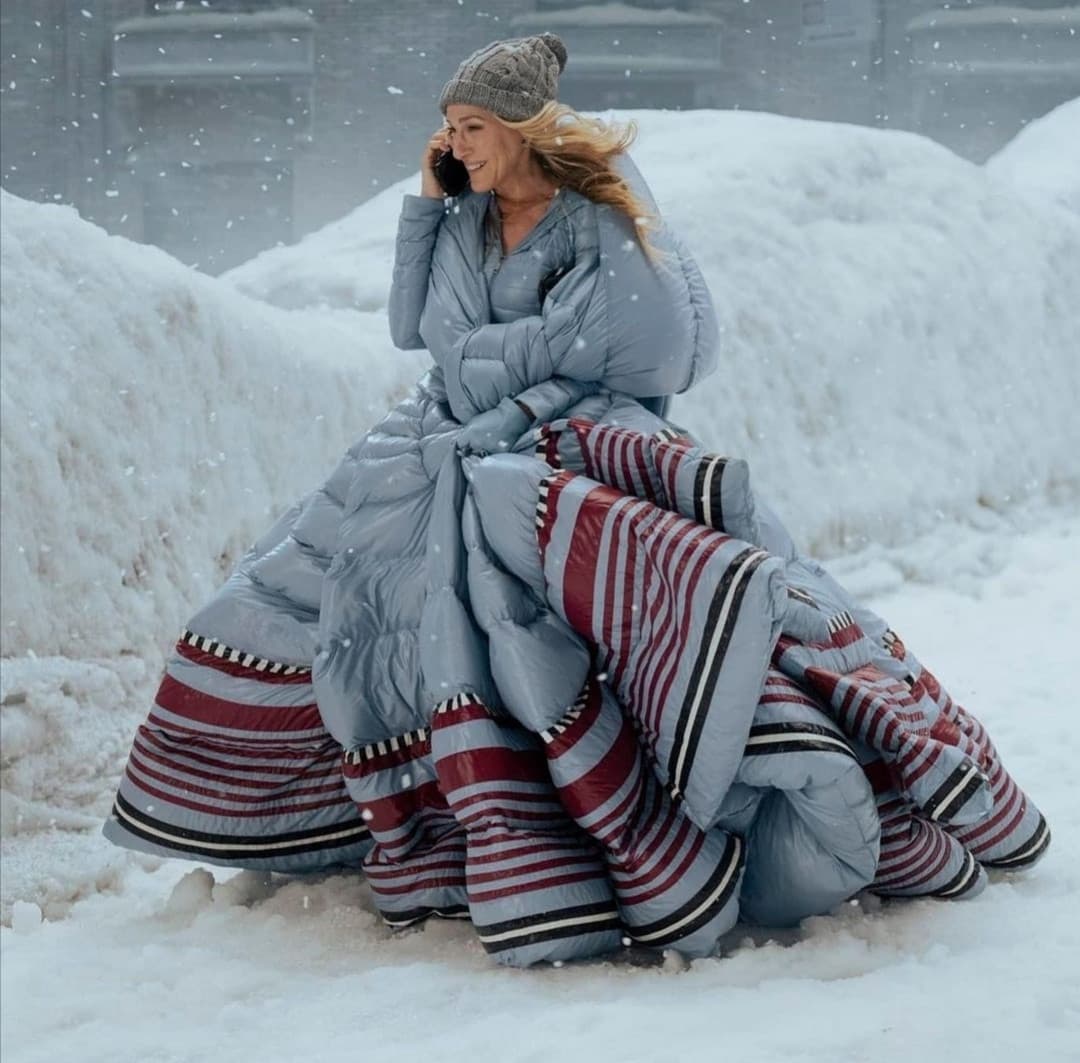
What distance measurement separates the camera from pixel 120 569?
3.85 meters

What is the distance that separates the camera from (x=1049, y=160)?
772 cm

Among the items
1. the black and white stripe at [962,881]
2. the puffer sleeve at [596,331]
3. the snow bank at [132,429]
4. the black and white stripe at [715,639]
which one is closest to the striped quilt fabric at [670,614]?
the black and white stripe at [715,639]

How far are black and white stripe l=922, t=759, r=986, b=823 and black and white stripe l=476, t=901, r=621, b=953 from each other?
1.85 feet

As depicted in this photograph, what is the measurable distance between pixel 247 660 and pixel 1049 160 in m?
6.39

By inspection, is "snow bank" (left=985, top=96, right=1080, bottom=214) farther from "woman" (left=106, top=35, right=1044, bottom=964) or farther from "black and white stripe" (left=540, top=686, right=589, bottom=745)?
"black and white stripe" (left=540, top=686, right=589, bottom=745)

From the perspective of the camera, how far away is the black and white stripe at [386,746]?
252cm

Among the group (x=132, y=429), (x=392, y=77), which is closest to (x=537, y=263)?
(x=132, y=429)

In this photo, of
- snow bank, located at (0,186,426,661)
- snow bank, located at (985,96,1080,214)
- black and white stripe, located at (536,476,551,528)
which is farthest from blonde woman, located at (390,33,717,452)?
snow bank, located at (985,96,1080,214)

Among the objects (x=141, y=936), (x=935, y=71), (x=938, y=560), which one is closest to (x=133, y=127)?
(x=935, y=71)

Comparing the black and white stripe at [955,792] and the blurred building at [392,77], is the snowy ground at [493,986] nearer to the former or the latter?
the black and white stripe at [955,792]

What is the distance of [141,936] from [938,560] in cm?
356

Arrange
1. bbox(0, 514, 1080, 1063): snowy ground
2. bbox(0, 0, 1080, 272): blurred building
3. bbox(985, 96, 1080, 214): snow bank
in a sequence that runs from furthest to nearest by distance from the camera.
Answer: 1. bbox(0, 0, 1080, 272): blurred building
2. bbox(985, 96, 1080, 214): snow bank
3. bbox(0, 514, 1080, 1063): snowy ground

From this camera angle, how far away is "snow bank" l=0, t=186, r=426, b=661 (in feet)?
12.1

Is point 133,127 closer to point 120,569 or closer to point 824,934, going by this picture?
point 120,569
